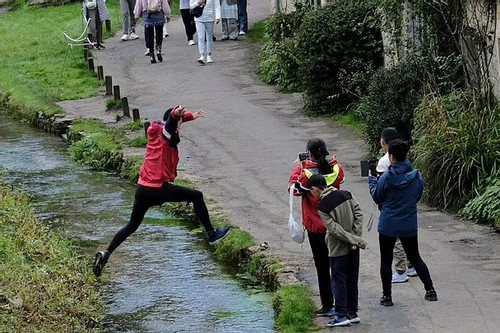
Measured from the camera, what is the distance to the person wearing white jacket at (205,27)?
25.7 metres

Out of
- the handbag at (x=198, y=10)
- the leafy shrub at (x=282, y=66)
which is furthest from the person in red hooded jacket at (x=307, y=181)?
the handbag at (x=198, y=10)

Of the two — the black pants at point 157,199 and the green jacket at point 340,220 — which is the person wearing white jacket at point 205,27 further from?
the green jacket at point 340,220

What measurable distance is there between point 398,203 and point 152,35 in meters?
16.6

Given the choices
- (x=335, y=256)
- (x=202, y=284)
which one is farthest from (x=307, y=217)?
(x=202, y=284)

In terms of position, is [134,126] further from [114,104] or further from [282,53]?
[282,53]

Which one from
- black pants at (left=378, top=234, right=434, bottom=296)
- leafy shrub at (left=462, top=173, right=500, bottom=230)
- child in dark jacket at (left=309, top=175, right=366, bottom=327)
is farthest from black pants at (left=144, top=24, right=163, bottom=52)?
child in dark jacket at (left=309, top=175, right=366, bottom=327)

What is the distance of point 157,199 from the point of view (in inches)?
505

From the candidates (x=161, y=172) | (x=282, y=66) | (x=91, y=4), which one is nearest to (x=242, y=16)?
(x=91, y=4)

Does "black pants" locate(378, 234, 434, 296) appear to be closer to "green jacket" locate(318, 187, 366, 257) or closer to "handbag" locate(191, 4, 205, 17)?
"green jacket" locate(318, 187, 366, 257)

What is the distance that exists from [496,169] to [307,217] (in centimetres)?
473

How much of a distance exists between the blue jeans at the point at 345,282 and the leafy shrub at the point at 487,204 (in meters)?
3.69

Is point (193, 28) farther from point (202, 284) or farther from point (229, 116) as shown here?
point (202, 284)

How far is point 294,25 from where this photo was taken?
24.4m

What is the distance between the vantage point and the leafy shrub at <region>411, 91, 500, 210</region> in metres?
14.5
